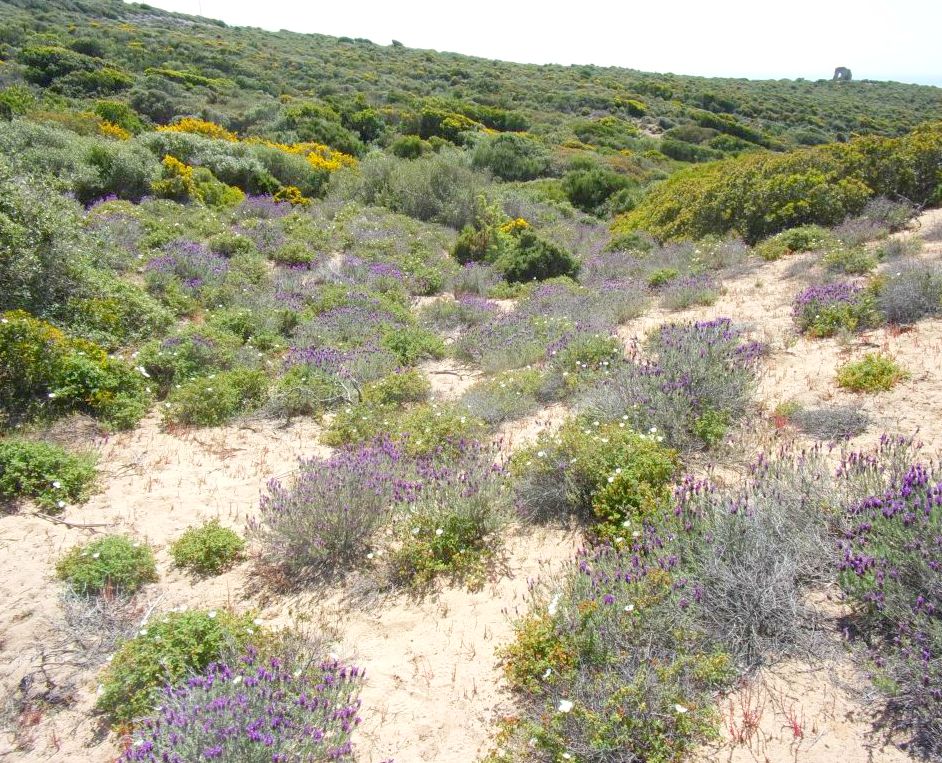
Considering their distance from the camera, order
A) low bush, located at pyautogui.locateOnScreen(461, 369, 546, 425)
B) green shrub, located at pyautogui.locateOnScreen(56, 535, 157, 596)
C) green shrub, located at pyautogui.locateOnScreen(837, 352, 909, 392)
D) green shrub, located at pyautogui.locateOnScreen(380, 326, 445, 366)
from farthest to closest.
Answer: green shrub, located at pyautogui.locateOnScreen(380, 326, 445, 366) < low bush, located at pyautogui.locateOnScreen(461, 369, 546, 425) < green shrub, located at pyautogui.locateOnScreen(837, 352, 909, 392) < green shrub, located at pyautogui.locateOnScreen(56, 535, 157, 596)

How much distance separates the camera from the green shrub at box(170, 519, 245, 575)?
4.30 m

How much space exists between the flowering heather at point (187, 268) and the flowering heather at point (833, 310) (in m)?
8.45

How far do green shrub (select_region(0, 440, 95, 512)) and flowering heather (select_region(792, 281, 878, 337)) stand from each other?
7.53 meters

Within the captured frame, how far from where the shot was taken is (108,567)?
4062 mm

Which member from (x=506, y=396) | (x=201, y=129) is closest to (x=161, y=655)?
(x=506, y=396)

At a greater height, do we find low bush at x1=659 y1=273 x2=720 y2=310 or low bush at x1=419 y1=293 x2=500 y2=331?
low bush at x1=659 y1=273 x2=720 y2=310

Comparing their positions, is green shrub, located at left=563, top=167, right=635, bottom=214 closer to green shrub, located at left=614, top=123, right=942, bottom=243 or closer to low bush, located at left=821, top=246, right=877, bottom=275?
green shrub, located at left=614, top=123, right=942, bottom=243

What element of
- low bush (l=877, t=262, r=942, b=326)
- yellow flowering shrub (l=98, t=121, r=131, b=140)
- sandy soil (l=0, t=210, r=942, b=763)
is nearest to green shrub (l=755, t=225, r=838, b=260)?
low bush (l=877, t=262, r=942, b=326)

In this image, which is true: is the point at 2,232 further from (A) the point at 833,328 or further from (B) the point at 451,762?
(A) the point at 833,328

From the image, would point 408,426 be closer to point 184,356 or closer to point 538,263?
point 184,356

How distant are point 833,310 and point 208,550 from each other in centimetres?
682

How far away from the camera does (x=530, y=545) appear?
4.26 meters

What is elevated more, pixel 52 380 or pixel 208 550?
pixel 52 380

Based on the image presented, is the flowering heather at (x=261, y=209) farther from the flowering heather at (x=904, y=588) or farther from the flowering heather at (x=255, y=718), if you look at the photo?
the flowering heather at (x=904, y=588)
